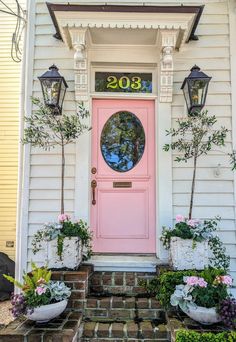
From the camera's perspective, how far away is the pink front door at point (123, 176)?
381 cm

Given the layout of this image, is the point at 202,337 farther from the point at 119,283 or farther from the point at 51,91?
the point at 51,91

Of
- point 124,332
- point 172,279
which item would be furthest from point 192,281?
point 124,332

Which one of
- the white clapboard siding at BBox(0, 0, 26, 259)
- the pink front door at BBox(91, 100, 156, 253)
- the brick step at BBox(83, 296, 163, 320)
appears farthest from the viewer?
the white clapboard siding at BBox(0, 0, 26, 259)

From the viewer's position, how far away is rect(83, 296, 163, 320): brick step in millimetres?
2969

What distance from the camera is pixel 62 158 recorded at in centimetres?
359

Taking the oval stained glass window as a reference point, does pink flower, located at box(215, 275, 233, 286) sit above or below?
below

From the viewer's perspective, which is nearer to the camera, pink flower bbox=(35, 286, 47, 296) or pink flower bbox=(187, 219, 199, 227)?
pink flower bbox=(35, 286, 47, 296)

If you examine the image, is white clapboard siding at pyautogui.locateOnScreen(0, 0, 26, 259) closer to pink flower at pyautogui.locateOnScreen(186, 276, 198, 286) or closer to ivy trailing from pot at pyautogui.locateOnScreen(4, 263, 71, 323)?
ivy trailing from pot at pyautogui.locateOnScreen(4, 263, 71, 323)

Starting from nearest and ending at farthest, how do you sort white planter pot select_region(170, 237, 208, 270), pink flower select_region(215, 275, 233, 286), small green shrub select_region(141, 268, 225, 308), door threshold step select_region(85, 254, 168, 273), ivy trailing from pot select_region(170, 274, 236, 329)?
ivy trailing from pot select_region(170, 274, 236, 329) < pink flower select_region(215, 275, 233, 286) < small green shrub select_region(141, 268, 225, 308) < white planter pot select_region(170, 237, 208, 270) < door threshold step select_region(85, 254, 168, 273)

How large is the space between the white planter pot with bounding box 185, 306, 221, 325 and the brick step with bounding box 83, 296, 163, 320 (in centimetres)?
51

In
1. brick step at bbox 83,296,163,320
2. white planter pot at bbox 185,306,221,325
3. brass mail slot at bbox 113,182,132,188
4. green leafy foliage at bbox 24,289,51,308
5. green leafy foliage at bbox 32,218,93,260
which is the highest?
brass mail slot at bbox 113,182,132,188

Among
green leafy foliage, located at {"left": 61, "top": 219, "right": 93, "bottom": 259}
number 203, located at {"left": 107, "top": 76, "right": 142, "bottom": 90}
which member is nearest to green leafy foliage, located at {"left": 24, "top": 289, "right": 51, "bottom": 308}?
green leafy foliage, located at {"left": 61, "top": 219, "right": 93, "bottom": 259}

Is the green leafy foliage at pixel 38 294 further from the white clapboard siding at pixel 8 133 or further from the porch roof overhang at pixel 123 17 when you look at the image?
the white clapboard siding at pixel 8 133

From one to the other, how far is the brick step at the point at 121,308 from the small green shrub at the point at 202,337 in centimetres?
70
